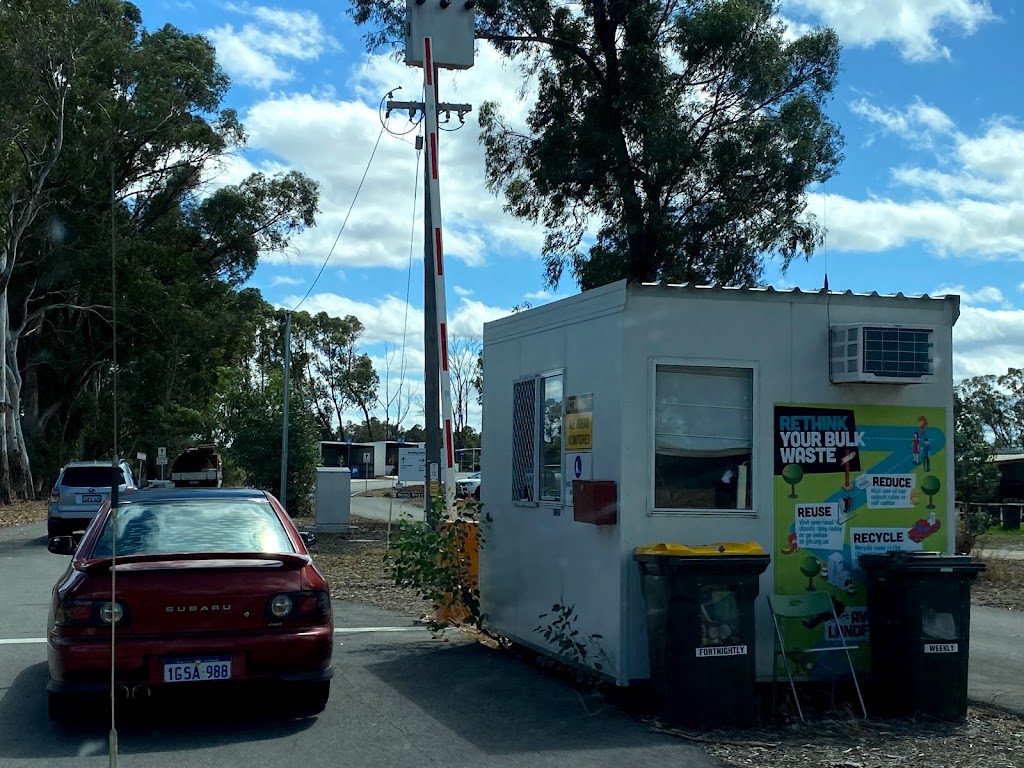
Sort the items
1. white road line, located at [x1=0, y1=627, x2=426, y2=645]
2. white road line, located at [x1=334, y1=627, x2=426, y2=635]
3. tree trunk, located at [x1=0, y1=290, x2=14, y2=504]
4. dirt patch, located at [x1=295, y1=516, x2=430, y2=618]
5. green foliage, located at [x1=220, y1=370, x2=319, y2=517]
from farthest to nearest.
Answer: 1. tree trunk, located at [x1=0, y1=290, x2=14, y2=504]
2. green foliage, located at [x1=220, y1=370, x2=319, y2=517]
3. dirt patch, located at [x1=295, y1=516, x2=430, y2=618]
4. white road line, located at [x1=334, y1=627, x2=426, y2=635]
5. white road line, located at [x1=0, y1=627, x2=426, y2=645]

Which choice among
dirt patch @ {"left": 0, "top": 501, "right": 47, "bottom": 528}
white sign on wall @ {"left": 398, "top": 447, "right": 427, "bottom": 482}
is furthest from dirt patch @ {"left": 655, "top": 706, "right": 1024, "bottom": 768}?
dirt patch @ {"left": 0, "top": 501, "right": 47, "bottom": 528}

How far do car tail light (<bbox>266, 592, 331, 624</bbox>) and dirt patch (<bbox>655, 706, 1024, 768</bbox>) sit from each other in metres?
2.18

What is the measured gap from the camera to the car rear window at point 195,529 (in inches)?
291

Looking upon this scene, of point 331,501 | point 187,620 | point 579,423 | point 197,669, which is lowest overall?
point 331,501

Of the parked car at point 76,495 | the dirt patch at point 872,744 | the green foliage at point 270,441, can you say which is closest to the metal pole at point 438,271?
the dirt patch at point 872,744

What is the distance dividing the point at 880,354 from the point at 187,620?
493 centimetres

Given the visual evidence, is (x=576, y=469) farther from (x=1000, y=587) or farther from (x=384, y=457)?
(x=384, y=457)

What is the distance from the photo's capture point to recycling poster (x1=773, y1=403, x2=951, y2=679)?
26.8 feet

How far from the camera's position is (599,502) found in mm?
7957

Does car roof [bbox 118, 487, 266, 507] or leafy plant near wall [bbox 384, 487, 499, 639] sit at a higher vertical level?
car roof [bbox 118, 487, 266, 507]

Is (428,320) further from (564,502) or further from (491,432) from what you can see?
(564,502)

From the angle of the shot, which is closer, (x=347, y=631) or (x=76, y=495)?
(x=347, y=631)

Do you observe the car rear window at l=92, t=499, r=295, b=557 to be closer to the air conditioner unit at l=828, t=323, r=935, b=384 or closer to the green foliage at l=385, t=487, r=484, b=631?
the green foliage at l=385, t=487, r=484, b=631

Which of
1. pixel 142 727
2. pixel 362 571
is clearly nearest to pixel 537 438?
pixel 142 727
